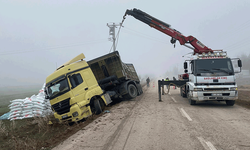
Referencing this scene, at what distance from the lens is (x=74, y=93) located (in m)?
7.49

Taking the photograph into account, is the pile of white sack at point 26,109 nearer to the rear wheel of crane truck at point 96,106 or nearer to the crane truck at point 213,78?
the rear wheel of crane truck at point 96,106

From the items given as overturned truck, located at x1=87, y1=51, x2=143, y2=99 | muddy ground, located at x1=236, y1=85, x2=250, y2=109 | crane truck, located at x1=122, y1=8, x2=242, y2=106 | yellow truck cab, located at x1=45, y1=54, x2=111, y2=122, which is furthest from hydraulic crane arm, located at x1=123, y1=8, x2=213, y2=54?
yellow truck cab, located at x1=45, y1=54, x2=111, y2=122

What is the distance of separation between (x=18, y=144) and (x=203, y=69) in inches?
342

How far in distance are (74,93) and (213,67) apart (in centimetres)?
732

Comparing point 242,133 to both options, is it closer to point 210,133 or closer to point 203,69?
point 210,133

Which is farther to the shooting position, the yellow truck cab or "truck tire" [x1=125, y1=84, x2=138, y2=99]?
"truck tire" [x1=125, y1=84, x2=138, y2=99]

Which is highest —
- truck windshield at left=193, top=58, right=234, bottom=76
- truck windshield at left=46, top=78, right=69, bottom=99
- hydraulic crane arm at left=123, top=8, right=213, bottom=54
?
hydraulic crane arm at left=123, top=8, right=213, bottom=54

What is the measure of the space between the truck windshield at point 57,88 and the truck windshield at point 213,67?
6.80 metres

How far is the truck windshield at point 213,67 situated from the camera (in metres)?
8.31

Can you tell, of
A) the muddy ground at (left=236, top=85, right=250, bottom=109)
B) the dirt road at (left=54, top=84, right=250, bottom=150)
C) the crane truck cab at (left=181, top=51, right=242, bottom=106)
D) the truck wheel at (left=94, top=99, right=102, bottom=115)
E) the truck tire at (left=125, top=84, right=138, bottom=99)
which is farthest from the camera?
the truck tire at (left=125, top=84, right=138, bottom=99)

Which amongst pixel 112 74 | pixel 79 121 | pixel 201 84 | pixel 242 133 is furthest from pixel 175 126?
pixel 112 74

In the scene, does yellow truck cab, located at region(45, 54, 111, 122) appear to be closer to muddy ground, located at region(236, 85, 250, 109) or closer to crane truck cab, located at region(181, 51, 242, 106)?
crane truck cab, located at region(181, 51, 242, 106)

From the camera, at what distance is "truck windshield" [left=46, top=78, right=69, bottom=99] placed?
750 centimetres

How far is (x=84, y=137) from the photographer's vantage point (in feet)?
15.6
